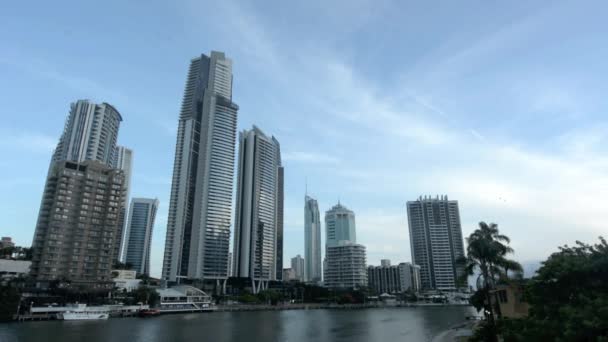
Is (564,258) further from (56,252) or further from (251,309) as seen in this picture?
(251,309)

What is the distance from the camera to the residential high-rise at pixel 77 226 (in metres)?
130

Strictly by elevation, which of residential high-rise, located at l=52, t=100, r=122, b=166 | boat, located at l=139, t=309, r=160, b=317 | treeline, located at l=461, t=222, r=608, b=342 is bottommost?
boat, located at l=139, t=309, r=160, b=317

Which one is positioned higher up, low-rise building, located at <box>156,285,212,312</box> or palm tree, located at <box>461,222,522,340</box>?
palm tree, located at <box>461,222,522,340</box>

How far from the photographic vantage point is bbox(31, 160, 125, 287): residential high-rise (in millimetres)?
130375

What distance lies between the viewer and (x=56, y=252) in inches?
5148

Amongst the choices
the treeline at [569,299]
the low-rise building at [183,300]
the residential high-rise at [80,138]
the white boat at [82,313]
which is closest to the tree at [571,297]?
the treeline at [569,299]

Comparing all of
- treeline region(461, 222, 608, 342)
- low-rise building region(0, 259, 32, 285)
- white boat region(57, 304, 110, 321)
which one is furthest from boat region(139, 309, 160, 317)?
treeline region(461, 222, 608, 342)

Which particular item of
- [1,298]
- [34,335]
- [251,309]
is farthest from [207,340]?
[251,309]

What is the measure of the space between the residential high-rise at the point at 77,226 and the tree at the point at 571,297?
484 feet

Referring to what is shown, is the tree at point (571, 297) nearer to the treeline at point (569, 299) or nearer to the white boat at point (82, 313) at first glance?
the treeline at point (569, 299)

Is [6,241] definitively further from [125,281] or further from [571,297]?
[571,297]

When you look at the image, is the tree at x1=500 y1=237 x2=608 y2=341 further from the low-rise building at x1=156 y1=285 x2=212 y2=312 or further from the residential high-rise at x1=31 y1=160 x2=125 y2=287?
the low-rise building at x1=156 y1=285 x2=212 y2=312

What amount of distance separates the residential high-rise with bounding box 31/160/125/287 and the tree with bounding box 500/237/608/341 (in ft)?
484

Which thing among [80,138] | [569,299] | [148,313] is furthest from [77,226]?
[569,299]
